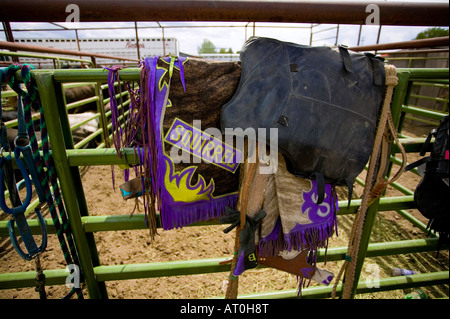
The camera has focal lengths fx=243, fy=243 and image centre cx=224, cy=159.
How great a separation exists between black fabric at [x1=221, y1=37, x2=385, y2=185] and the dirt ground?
1382 millimetres

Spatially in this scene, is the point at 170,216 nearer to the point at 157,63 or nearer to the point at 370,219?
the point at 157,63

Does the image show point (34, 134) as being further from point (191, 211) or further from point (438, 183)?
point (438, 183)

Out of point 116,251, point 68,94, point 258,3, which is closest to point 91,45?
point 68,94

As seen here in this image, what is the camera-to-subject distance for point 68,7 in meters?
0.78

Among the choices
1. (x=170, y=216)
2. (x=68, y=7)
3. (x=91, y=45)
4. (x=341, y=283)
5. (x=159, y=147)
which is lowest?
(x=341, y=283)

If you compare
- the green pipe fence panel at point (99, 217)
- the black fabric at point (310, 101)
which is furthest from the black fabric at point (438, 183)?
the black fabric at point (310, 101)

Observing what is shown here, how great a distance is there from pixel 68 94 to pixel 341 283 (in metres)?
5.52

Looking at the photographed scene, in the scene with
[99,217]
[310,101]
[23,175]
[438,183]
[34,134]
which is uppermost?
[310,101]

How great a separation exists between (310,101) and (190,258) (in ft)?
5.83

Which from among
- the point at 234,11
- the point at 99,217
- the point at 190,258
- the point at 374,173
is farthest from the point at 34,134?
the point at 190,258

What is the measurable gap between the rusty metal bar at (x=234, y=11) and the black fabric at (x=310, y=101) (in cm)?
10

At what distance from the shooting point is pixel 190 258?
2.14 meters

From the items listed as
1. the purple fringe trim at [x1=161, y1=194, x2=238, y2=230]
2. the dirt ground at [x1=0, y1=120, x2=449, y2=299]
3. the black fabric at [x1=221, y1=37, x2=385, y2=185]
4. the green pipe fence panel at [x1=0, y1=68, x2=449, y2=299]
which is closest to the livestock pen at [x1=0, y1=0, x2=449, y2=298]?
the green pipe fence panel at [x1=0, y1=68, x2=449, y2=299]

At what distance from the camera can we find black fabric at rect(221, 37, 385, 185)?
0.86 metres
